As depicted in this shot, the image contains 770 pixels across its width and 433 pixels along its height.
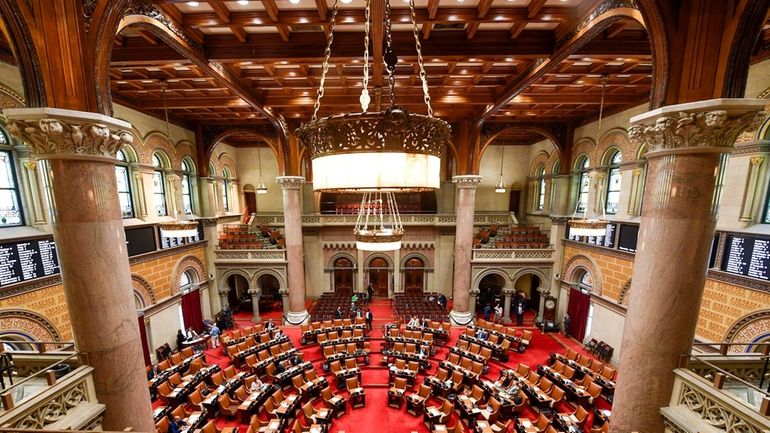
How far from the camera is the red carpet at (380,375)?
7621 millimetres

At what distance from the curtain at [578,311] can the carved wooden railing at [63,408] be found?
47.0 feet

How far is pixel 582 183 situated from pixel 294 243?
42.2 ft

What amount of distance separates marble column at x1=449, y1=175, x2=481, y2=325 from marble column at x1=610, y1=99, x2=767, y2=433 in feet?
27.8

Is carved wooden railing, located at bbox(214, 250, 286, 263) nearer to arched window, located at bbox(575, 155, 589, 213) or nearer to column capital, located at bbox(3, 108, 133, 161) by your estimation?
column capital, located at bbox(3, 108, 133, 161)

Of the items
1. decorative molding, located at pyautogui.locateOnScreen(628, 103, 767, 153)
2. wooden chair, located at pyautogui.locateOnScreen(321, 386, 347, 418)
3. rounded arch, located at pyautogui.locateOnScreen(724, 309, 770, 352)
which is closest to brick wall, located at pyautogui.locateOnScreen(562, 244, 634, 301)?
rounded arch, located at pyautogui.locateOnScreen(724, 309, 770, 352)

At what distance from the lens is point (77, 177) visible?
134 inches

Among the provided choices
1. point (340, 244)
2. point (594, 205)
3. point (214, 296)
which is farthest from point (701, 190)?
point (214, 296)

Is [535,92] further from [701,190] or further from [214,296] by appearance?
[214,296]

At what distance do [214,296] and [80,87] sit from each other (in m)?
12.9

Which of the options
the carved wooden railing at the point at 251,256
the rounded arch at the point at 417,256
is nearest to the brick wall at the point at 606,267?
the rounded arch at the point at 417,256

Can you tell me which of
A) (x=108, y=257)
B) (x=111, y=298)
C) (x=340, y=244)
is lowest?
(x=340, y=244)

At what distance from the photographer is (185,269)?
1253 centimetres

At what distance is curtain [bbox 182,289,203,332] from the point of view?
12.4 meters

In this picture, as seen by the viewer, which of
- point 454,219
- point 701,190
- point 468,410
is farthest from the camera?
point 454,219
